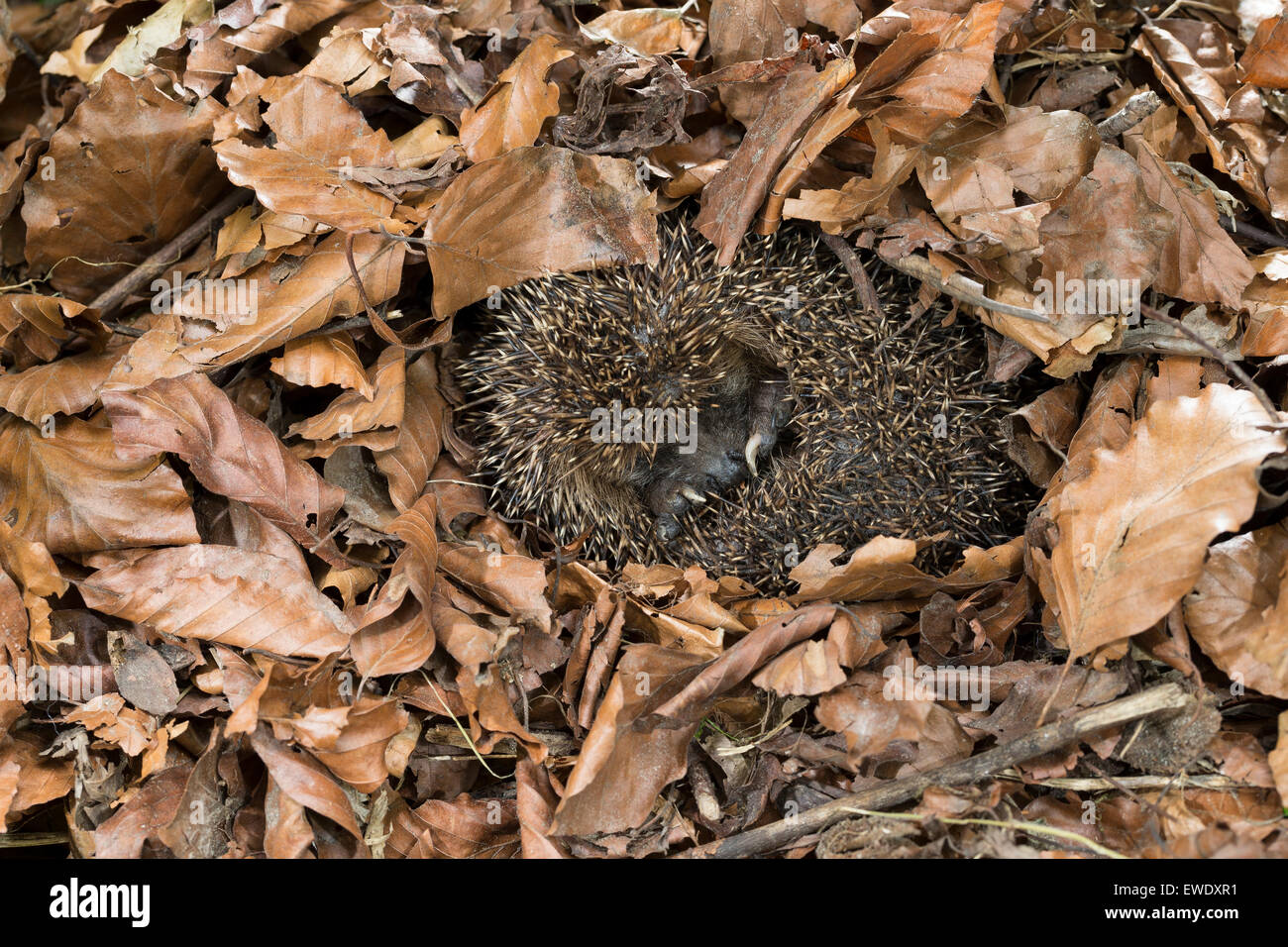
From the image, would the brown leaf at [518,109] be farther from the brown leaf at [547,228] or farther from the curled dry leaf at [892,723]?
the curled dry leaf at [892,723]

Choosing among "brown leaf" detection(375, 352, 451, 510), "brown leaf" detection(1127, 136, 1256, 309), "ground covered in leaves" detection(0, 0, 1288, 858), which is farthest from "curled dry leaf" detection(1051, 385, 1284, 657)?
"brown leaf" detection(375, 352, 451, 510)

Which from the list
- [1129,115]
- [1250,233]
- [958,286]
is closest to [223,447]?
[958,286]

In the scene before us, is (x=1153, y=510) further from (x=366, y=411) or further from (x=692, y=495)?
(x=366, y=411)

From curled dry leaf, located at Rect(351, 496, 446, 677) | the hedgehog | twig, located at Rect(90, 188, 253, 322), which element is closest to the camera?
curled dry leaf, located at Rect(351, 496, 446, 677)

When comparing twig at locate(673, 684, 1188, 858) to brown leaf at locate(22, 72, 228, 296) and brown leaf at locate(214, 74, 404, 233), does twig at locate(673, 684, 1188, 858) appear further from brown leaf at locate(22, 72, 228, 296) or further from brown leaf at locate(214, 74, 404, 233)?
brown leaf at locate(22, 72, 228, 296)

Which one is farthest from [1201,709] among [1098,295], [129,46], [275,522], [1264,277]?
[129,46]

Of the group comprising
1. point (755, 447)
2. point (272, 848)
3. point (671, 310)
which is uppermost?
point (671, 310)

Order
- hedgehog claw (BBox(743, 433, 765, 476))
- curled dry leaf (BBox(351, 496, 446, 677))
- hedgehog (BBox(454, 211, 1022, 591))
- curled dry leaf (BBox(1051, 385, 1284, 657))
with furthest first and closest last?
hedgehog claw (BBox(743, 433, 765, 476)) < hedgehog (BBox(454, 211, 1022, 591)) < curled dry leaf (BBox(351, 496, 446, 677)) < curled dry leaf (BBox(1051, 385, 1284, 657))

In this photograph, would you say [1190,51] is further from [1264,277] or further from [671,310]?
[671,310]
